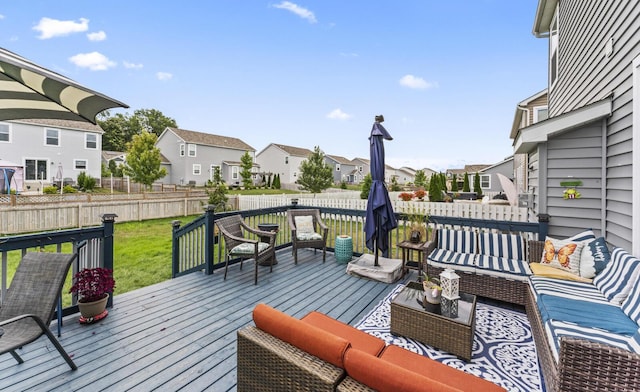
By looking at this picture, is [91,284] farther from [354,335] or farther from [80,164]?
[80,164]

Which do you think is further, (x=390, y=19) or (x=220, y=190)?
(x=220, y=190)

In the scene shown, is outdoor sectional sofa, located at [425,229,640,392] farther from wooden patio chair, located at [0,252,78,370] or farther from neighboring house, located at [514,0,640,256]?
wooden patio chair, located at [0,252,78,370]

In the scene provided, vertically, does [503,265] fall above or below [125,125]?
below

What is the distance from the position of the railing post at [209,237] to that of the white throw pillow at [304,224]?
176 centimetres

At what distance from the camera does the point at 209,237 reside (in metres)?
4.50

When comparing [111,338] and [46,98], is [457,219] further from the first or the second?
[46,98]

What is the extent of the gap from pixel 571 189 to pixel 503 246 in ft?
4.50

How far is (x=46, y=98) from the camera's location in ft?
7.88

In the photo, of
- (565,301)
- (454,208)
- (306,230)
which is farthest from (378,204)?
(454,208)

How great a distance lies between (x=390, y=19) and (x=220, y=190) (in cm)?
982

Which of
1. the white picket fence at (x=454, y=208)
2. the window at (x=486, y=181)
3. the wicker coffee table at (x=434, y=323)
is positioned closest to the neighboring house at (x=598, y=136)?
the wicker coffee table at (x=434, y=323)

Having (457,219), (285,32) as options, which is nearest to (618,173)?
(457,219)

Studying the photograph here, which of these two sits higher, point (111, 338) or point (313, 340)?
point (313, 340)

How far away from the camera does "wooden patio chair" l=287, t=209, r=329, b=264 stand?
531 centimetres
